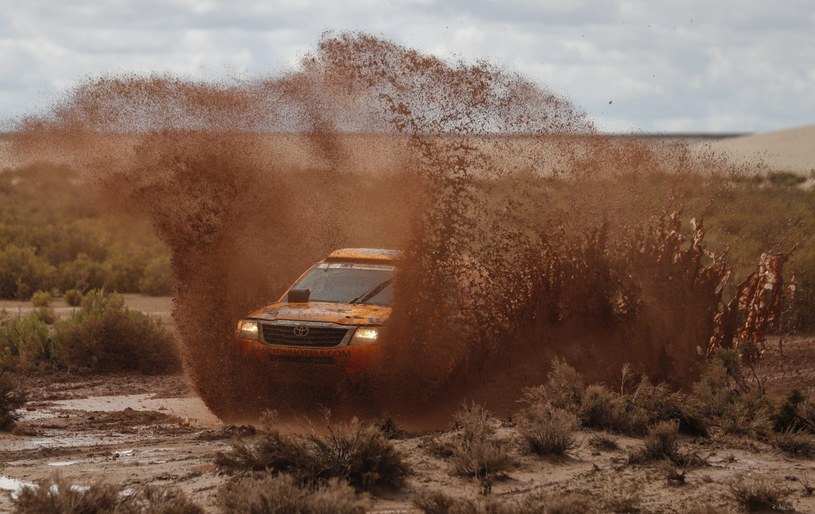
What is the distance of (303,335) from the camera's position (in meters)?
11.4

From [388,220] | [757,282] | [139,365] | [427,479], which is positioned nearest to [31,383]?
[139,365]

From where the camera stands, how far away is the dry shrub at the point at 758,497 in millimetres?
8141

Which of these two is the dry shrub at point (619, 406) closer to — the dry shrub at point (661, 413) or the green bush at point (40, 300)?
the dry shrub at point (661, 413)

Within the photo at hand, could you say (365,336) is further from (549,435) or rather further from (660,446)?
(660,446)

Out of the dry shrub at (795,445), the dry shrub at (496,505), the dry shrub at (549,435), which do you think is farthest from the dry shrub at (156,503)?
the dry shrub at (795,445)

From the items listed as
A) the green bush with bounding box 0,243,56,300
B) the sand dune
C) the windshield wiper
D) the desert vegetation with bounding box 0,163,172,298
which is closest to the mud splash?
the windshield wiper

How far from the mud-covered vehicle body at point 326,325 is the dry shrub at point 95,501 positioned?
12.0ft

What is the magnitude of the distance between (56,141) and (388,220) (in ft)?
15.6

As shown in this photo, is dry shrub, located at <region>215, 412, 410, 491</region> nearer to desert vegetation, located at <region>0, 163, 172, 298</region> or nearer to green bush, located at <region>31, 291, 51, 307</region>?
desert vegetation, located at <region>0, 163, 172, 298</region>

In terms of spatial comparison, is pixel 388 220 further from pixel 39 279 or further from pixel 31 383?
pixel 39 279

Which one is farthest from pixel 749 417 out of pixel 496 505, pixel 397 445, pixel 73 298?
pixel 73 298

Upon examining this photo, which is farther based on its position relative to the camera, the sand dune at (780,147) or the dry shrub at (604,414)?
the sand dune at (780,147)

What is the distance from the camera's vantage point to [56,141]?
1589 centimetres

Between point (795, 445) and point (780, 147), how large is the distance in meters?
92.4
